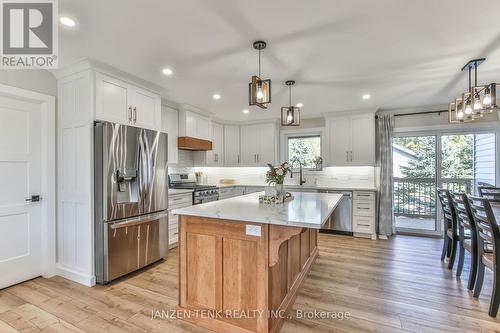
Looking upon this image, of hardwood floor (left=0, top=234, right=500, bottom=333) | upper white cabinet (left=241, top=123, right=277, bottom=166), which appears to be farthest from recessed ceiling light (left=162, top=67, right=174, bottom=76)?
upper white cabinet (left=241, top=123, right=277, bottom=166)

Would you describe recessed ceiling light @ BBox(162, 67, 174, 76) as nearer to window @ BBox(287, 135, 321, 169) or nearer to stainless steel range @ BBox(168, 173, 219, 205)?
stainless steel range @ BBox(168, 173, 219, 205)

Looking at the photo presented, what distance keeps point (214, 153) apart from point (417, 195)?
4383mm

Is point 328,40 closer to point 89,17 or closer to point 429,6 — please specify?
point 429,6

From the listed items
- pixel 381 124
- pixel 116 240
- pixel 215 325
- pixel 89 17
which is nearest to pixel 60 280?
pixel 116 240

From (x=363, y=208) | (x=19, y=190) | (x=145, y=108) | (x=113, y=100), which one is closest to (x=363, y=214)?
(x=363, y=208)

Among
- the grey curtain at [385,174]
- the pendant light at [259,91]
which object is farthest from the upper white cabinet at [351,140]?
the pendant light at [259,91]

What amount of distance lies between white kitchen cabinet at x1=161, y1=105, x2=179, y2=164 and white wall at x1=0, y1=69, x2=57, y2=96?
1.62 meters

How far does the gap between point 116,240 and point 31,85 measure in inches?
82.5

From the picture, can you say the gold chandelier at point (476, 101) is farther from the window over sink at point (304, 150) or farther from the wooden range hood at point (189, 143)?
the wooden range hood at point (189, 143)

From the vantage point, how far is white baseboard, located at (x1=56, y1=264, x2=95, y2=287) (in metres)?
2.79

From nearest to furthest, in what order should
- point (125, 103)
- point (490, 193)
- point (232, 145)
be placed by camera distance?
1. point (125, 103)
2. point (490, 193)
3. point (232, 145)

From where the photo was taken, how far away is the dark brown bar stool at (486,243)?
2.13 meters

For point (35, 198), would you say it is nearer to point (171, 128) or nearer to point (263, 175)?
point (171, 128)

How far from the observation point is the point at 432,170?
190 inches
